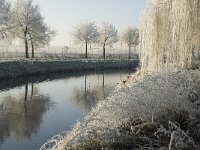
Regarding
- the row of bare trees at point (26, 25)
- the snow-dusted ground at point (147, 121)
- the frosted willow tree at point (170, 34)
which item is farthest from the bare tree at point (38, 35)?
the snow-dusted ground at point (147, 121)

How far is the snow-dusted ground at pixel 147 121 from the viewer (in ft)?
25.6

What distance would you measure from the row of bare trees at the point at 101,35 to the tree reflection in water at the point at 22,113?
179ft

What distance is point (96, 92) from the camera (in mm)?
31219

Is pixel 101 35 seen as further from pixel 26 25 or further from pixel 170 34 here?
pixel 170 34

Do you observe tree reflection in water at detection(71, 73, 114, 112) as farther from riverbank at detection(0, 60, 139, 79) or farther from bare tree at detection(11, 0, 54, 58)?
bare tree at detection(11, 0, 54, 58)

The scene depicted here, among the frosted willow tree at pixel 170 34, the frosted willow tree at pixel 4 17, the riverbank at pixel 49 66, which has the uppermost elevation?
the frosted willow tree at pixel 4 17

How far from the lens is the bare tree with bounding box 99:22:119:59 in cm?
8594

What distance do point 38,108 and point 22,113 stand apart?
1801 millimetres

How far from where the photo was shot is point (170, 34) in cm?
1312

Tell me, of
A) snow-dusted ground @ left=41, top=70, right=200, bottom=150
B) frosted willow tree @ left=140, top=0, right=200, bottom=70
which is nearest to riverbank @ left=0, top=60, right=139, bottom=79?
frosted willow tree @ left=140, top=0, right=200, bottom=70

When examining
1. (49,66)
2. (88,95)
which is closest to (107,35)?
(49,66)

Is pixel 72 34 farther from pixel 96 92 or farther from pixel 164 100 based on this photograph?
pixel 164 100

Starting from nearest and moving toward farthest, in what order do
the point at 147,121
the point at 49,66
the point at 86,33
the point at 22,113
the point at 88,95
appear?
the point at 147,121, the point at 22,113, the point at 88,95, the point at 49,66, the point at 86,33

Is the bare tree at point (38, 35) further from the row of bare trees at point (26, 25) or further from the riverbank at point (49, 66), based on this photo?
the riverbank at point (49, 66)
